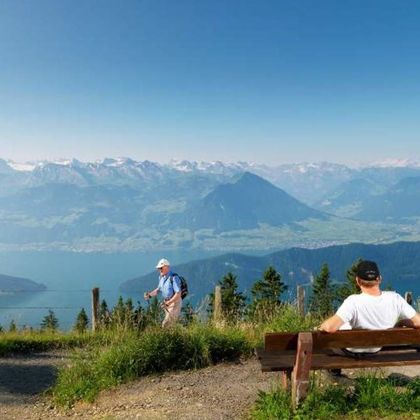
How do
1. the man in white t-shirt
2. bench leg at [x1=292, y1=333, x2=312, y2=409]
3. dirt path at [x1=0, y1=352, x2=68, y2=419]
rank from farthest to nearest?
dirt path at [x1=0, y1=352, x2=68, y2=419], the man in white t-shirt, bench leg at [x1=292, y1=333, x2=312, y2=409]

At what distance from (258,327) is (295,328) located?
1.13 meters

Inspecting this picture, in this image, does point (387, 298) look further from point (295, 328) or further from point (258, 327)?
point (258, 327)

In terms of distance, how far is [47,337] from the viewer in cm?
1495

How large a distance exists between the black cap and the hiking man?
7.27 m

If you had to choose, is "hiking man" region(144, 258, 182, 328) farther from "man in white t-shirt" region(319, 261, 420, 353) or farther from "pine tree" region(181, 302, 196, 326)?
"man in white t-shirt" region(319, 261, 420, 353)

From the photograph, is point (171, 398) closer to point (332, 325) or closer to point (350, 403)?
point (350, 403)

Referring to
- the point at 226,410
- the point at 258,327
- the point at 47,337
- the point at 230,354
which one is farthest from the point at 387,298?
the point at 47,337

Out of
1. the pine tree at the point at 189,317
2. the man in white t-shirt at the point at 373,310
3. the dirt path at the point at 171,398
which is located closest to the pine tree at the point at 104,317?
the pine tree at the point at 189,317

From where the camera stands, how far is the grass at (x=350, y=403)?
20.5 feet

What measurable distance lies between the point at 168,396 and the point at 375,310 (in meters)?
3.62

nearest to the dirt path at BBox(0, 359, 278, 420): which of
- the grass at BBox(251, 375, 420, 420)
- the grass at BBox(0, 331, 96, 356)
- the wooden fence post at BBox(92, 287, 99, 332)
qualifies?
the grass at BBox(251, 375, 420, 420)

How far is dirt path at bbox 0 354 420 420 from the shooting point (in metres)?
7.35

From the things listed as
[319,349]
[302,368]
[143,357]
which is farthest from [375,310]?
[143,357]

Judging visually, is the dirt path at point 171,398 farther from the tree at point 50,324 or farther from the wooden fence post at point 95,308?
the tree at point 50,324
